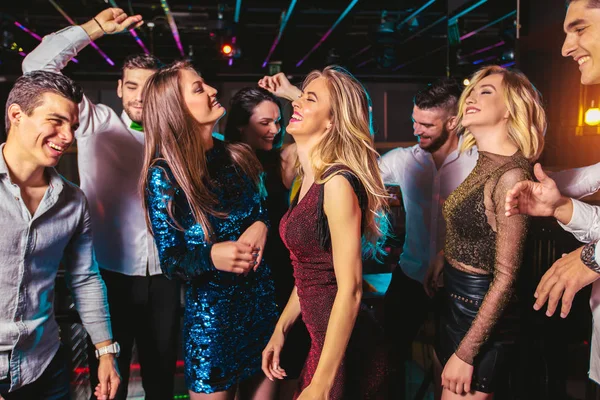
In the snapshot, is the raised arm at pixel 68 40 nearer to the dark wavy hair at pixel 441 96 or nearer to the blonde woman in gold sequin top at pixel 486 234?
the dark wavy hair at pixel 441 96

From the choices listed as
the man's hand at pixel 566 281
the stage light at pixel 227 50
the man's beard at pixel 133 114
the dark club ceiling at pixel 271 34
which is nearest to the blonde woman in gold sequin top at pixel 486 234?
the man's hand at pixel 566 281

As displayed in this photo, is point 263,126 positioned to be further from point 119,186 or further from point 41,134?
point 41,134

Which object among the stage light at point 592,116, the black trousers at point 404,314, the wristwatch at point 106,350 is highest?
the stage light at point 592,116

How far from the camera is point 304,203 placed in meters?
1.59

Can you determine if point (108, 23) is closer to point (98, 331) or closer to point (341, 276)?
point (98, 331)

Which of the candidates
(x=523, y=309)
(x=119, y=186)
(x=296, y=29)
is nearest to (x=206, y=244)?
(x=119, y=186)

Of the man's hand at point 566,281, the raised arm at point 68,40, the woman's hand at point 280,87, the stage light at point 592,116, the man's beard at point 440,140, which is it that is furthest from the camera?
the man's beard at point 440,140

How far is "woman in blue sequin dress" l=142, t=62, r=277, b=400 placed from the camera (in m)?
1.72

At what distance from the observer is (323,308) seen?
158 cm

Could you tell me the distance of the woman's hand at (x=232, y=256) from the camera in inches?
63.7

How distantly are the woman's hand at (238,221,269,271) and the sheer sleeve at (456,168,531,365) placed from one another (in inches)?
27.8

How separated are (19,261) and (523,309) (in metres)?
1.61

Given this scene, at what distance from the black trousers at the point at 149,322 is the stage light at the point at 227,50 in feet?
21.9

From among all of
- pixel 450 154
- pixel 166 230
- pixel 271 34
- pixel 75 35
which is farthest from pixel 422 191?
pixel 271 34
